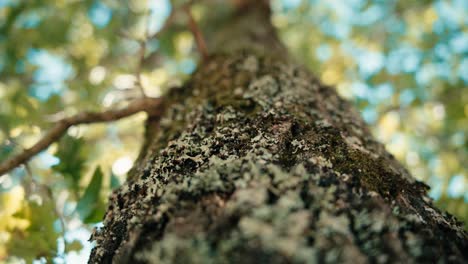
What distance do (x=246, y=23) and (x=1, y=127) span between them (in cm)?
180

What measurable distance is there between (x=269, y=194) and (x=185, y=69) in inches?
168

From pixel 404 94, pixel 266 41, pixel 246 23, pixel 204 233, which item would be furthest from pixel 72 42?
pixel 204 233

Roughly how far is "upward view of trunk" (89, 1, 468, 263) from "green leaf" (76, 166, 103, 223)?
262mm

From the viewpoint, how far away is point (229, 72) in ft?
6.38

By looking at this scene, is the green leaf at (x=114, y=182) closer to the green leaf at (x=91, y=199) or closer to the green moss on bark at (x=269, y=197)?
the green leaf at (x=91, y=199)

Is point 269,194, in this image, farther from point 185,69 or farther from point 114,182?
point 185,69

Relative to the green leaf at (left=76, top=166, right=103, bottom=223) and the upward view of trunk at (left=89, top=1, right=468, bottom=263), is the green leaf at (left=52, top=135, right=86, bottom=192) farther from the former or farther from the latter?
the upward view of trunk at (left=89, top=1, right=468, bottom=263)

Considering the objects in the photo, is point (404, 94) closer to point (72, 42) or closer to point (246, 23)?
point (246, 23)

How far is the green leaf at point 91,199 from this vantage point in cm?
170

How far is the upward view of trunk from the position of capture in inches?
33.6

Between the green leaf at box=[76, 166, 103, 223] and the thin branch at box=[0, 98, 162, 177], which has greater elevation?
the thin branch at box=[0, 98, 162, 177]

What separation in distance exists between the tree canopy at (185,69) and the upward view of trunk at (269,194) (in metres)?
0.78

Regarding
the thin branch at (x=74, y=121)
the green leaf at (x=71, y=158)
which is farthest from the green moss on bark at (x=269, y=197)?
the green leaf at (x=71, y=158)

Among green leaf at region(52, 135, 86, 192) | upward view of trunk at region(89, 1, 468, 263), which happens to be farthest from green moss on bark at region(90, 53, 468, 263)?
green leaf at region(52, 135, 86, 192)
